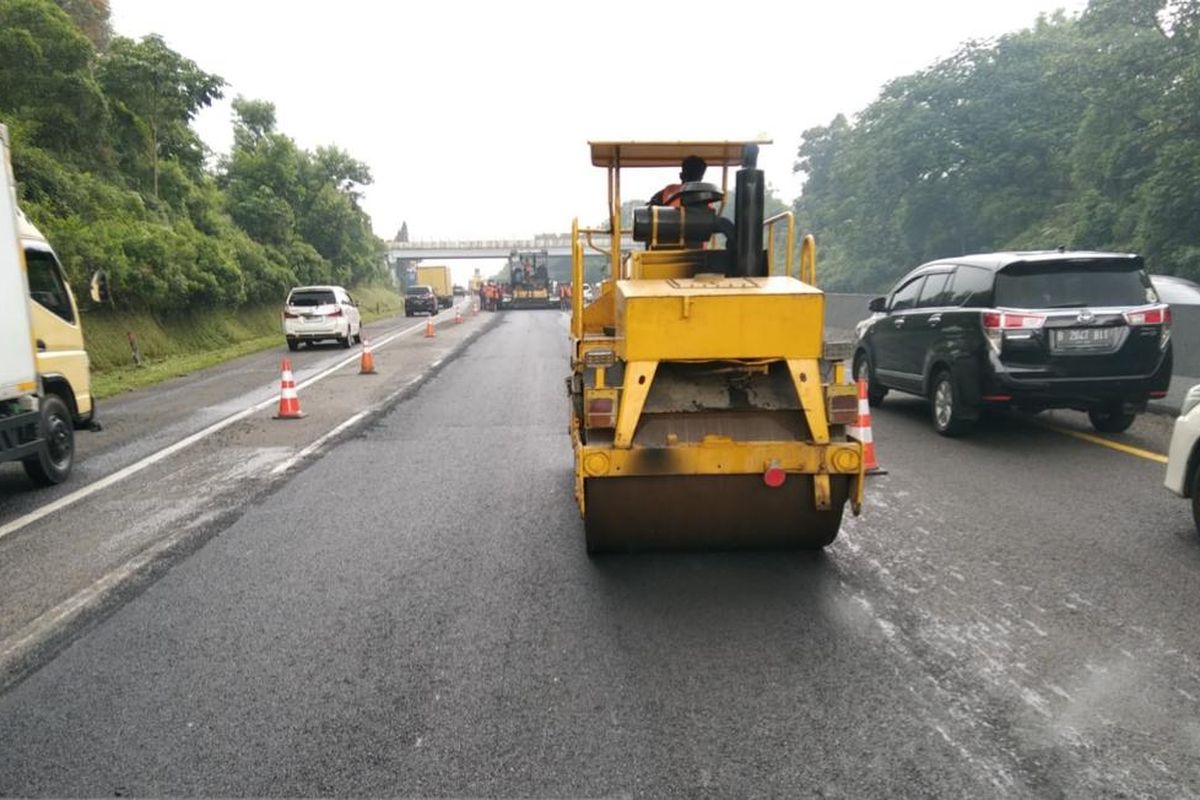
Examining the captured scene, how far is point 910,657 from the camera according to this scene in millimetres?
4109

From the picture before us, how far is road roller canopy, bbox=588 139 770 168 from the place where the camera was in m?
6.57

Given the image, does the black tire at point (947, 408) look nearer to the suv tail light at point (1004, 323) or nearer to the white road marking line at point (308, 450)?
the suv tail light at point (1004, 323)

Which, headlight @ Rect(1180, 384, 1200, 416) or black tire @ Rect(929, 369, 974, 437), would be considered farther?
black tire @ Rect(929, 369, 974, 437)

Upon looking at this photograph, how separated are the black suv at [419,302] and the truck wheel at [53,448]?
41.1m

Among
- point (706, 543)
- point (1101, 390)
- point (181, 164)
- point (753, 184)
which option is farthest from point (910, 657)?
point (181, 164)

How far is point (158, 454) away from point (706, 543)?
6.79 meters

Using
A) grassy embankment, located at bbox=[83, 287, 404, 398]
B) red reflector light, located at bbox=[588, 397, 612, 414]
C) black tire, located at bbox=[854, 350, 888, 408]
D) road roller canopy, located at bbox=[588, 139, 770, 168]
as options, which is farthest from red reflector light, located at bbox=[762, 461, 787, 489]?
grassy embankment, located at bbox=[83, 287, 404, 398]

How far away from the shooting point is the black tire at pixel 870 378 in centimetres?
1182

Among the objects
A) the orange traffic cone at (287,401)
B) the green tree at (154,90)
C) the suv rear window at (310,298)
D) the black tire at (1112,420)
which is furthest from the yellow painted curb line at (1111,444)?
the green tree at (154,90)

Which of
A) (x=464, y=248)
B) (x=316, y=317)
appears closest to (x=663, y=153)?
(x=316, y=317)

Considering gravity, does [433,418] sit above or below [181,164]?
below

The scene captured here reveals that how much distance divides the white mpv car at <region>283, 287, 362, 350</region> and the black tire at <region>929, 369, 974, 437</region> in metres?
18.4

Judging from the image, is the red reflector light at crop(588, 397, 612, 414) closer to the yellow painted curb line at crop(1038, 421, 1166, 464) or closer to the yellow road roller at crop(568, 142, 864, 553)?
the yellow road roller at crop(568, 142, 864, 553)

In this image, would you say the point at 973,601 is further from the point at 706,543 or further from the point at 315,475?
the point at 315,475
